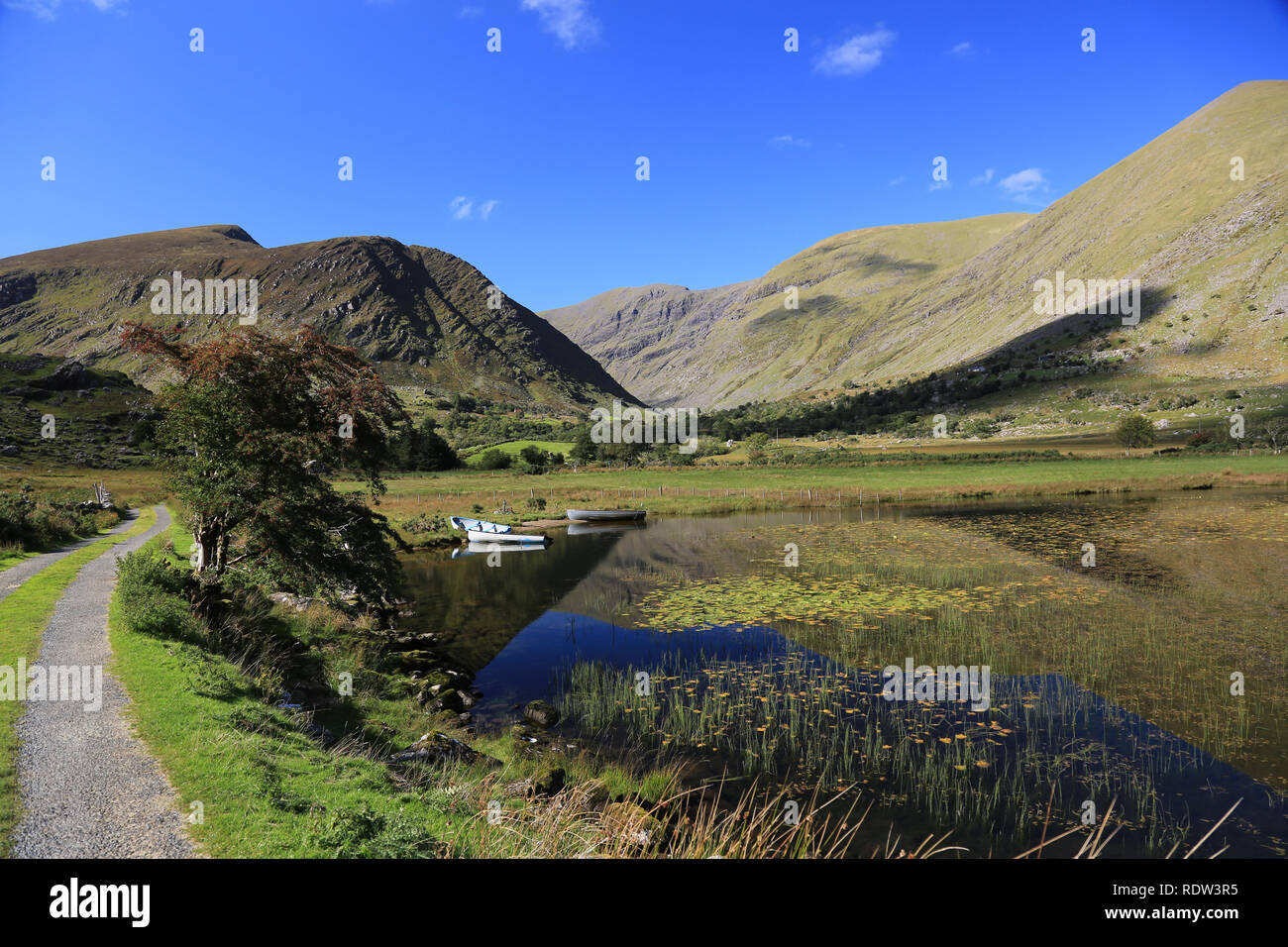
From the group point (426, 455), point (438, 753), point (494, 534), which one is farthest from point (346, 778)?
point (426, 455)

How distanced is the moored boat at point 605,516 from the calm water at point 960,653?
16.8 metres

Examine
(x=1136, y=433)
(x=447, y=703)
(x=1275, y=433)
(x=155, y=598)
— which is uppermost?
(x=1136, y=433)

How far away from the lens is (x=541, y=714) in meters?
16.6

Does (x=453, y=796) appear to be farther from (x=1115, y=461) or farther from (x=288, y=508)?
(x=1115, y=461)

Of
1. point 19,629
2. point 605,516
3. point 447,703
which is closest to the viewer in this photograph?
point 19,629

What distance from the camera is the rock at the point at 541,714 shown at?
1641 cm

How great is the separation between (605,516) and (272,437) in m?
42.5

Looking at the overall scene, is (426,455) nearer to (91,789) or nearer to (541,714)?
(541,714)

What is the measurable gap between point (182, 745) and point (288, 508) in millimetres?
9419

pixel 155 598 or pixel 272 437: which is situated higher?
pixel 272 437

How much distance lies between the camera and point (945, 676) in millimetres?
17531

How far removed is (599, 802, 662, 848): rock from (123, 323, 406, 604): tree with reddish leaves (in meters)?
12.0
